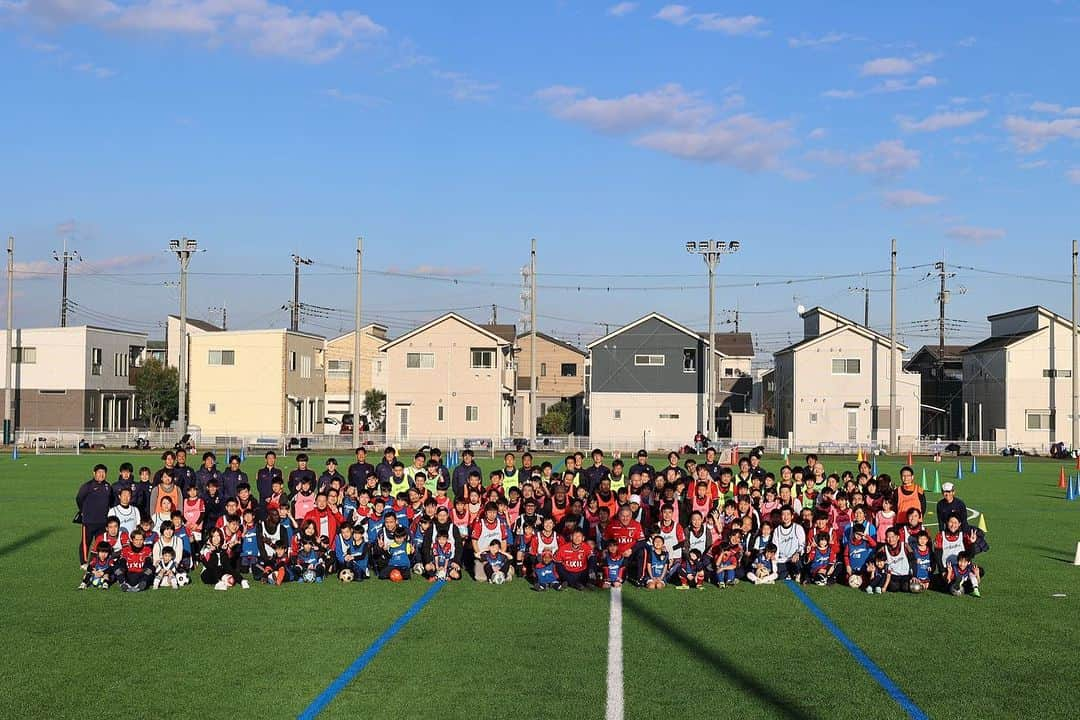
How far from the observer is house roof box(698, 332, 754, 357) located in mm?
85812

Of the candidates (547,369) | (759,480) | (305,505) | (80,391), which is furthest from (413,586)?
(547,369)

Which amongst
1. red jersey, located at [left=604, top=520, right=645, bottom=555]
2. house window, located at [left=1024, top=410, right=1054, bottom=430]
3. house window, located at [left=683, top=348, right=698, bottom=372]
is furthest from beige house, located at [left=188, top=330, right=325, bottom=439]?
red jersey, located at [left=604, top=520, right=645, bottom=555]

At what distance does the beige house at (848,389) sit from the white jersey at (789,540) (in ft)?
135

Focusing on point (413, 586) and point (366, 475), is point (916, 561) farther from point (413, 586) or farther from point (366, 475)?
point (366, 475)

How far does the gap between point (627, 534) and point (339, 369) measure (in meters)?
61.3

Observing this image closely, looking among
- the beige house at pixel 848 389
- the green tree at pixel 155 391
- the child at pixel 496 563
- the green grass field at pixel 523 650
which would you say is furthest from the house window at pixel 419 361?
the child at pixel 496 563

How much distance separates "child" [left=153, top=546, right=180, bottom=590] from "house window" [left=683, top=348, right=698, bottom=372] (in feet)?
145

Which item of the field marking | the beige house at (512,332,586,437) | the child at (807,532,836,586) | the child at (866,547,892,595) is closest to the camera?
the field marking

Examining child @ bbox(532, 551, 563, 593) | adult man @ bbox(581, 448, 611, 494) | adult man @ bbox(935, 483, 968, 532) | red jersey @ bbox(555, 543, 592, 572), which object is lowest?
child @ bbox(532, 551, 563, 593)

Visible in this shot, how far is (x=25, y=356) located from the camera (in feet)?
195

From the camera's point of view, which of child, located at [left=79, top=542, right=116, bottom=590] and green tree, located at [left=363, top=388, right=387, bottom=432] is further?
green tree, located at [left=363, top=388, right=387, bottom=432]

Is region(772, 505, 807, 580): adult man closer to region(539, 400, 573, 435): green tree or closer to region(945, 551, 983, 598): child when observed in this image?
region(945, 551, 983, 598): child

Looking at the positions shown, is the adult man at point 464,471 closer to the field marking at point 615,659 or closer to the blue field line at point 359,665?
the blue field line at point 359,665

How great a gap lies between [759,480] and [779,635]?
542 centimetres
